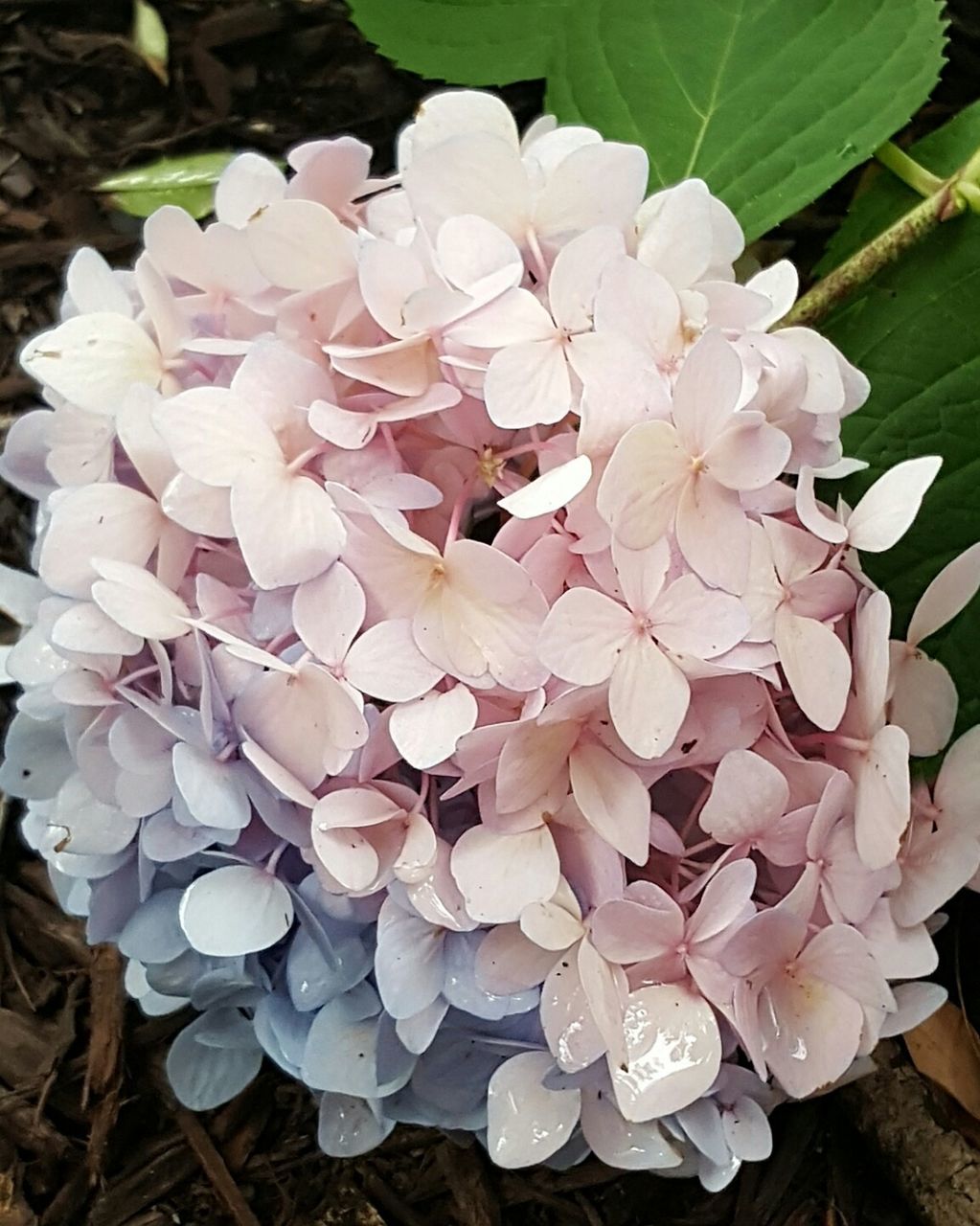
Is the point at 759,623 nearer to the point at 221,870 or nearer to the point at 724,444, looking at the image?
the point at 724,444

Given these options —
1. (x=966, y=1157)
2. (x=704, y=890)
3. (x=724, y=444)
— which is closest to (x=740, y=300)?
(x=724, y=444)

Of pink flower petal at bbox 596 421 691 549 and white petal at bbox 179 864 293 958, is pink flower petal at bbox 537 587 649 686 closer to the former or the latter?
pink flower petal at bbox 596 421 691 549

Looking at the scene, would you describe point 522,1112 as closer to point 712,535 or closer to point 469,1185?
point 712,535

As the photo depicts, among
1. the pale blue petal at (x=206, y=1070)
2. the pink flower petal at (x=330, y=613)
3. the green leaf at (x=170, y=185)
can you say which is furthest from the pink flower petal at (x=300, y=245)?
the green leaf at (x=170, y=185)

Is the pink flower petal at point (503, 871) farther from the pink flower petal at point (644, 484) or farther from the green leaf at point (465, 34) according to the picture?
the green leaf at point (465, 34)

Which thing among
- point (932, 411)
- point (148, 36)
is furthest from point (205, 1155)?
point (148, 36)

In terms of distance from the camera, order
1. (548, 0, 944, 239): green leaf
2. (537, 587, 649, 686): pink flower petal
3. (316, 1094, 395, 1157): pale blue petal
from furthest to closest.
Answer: (548, 0, 944, 239): green leaf → (316, 1094, 395, 1157): pale blue petal → (537, 587, 649, 686): pink flower petal

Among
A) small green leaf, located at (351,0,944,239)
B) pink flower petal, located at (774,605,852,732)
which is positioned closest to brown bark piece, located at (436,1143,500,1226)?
pink flower petal, located at (774,605,852,732)
